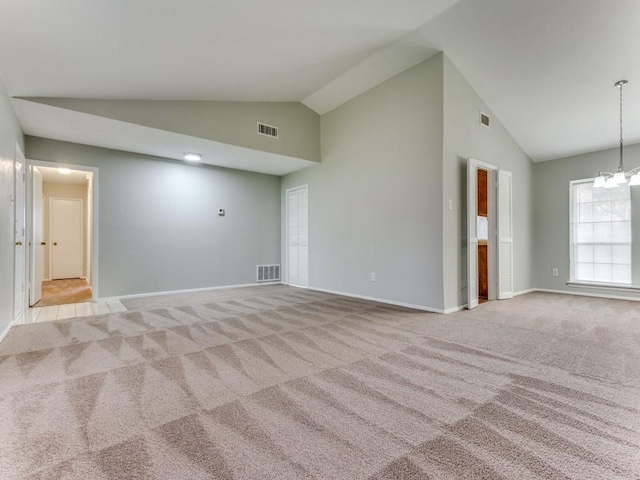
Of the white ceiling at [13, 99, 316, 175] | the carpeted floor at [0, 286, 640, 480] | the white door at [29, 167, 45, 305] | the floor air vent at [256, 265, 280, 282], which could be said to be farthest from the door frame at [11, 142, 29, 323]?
the floor air vent at [256, 265, 280, 282]

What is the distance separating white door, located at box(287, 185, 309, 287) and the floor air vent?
1.01 feet

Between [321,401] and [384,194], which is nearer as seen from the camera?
[321,401]

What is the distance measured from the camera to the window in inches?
206

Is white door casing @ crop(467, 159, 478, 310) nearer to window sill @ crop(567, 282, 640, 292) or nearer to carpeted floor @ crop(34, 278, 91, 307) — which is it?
window sill @ crop(567, 282, 640, 292)

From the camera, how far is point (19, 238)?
4035mm

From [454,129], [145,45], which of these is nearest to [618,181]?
[454,129]

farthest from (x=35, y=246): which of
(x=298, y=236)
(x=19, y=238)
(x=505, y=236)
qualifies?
(x=505, y=236)

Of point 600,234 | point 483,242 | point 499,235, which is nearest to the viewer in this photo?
point 499,235

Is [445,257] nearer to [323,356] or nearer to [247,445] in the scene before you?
[323,356]

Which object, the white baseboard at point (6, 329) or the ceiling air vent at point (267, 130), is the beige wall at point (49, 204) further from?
the ceiling air vent at point (267, 130)

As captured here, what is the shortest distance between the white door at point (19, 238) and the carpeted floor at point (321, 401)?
32.0 inches

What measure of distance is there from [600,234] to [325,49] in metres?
5.60

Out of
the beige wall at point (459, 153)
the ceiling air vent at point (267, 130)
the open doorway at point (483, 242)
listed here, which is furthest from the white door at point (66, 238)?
the open doorway at point (483, 242)

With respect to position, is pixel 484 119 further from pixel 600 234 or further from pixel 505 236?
pixel 600 234
